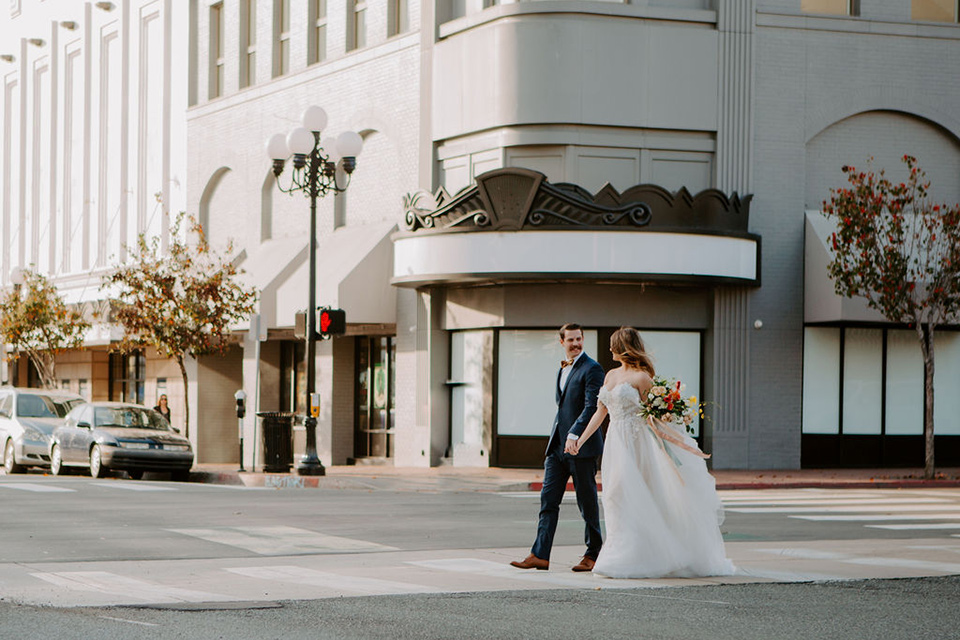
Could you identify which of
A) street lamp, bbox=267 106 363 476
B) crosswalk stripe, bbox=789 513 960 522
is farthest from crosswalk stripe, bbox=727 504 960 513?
street lamp, bbox=267 106 363 476

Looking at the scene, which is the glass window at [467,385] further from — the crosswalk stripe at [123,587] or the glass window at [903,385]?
the crosswalk stripe at [123,587]

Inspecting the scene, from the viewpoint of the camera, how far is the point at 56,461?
26.8 metres

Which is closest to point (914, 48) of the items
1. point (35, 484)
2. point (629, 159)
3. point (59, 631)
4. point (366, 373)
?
point (629, 159)

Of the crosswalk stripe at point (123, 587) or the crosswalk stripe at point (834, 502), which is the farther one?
the crosswalk stripe at point (834, 502)

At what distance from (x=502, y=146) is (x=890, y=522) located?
1207 cm

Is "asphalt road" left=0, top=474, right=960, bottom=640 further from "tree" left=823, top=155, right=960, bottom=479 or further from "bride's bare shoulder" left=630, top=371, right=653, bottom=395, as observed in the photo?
"tree" left=823, top=155, right=960, bottom=479

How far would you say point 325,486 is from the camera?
23188 mm

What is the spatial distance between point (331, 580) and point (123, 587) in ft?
4.96

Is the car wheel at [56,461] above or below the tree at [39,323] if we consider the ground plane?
below

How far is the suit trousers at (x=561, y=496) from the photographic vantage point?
11188 millimetres

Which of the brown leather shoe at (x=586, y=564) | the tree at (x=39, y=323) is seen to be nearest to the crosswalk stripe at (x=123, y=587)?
the brown leather shoe at (x=586, y=564)

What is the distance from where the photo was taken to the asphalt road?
28.1ft

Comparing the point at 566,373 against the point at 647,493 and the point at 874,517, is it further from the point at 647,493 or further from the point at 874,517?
the point at 874,517

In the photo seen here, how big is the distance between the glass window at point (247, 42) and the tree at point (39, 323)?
818 centimetres
